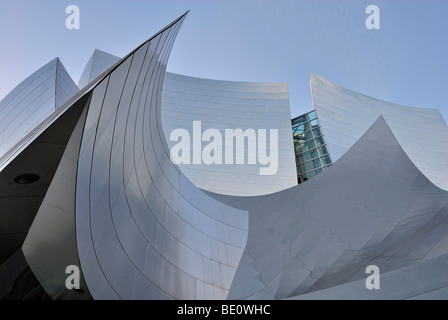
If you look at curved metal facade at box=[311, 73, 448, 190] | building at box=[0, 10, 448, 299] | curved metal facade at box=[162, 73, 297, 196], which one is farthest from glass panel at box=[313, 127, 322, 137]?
building at box=[0, 10, 448, 299]

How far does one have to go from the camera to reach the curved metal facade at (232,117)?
16484 millimetres

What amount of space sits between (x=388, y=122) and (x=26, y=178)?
84.1 ft

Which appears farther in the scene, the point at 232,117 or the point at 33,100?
the point at 232,117

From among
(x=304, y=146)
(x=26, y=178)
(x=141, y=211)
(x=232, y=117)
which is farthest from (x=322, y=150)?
(x=26, y=178)

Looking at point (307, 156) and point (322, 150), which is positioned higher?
point (322, 150)

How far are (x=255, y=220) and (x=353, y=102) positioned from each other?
19952 millimetres

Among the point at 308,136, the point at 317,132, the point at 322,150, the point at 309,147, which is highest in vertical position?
the point at 317,132

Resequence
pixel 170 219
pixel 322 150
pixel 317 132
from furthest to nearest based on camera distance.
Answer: pixel 317 132, pixel 322 150, pixel 170 219

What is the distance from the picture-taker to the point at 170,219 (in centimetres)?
671

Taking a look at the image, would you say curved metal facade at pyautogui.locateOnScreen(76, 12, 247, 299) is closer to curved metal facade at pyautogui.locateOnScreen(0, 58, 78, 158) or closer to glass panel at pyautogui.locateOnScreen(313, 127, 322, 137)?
curved metal facade at pyautogui.locateOnScreen(0, 58, 78, 158)

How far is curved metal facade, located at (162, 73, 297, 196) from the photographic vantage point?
1648cm

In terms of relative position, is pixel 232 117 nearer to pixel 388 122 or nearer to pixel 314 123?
pixel 314 123
